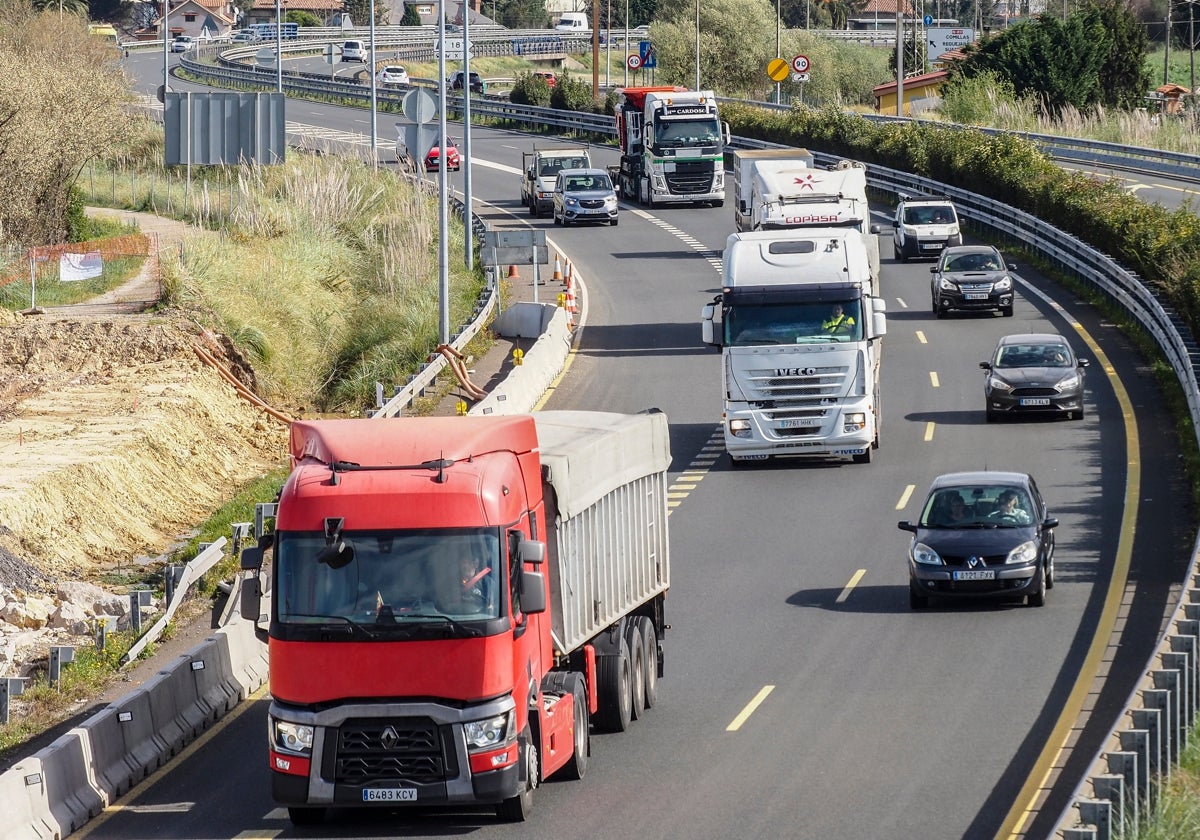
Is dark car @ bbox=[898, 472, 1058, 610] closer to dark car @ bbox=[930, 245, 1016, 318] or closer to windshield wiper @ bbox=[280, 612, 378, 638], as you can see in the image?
windshield wiper @ bbox=[280, 612, 378, 638]

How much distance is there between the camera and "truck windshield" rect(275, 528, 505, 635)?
13438mm

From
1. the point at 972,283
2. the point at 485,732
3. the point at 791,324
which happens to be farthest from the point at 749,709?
the point at 972,283

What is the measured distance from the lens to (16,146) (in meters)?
48.8

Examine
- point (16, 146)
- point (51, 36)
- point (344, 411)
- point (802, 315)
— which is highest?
point (51, 36)

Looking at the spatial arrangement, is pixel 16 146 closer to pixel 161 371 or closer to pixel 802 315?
pixel 161 371

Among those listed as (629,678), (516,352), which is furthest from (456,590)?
(516,352)

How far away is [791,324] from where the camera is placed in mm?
30422

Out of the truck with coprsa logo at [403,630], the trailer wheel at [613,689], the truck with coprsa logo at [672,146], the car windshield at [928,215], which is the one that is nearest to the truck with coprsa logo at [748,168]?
the car windshield at [928,215]

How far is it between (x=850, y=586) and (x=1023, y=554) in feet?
8.14

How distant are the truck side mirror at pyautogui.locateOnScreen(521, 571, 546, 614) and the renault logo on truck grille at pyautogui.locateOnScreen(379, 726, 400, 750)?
4.33ft

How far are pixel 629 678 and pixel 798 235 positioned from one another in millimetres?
15348

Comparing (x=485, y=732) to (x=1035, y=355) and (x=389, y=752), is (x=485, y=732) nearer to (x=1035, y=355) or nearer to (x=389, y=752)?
(x=389, y=752)

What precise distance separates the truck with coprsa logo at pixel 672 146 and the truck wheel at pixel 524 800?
48951 mm

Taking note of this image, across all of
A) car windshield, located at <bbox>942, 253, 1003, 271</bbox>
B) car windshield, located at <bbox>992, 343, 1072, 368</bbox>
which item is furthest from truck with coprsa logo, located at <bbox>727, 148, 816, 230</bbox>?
car windshield, located at <bbox>992, 343, 1072, 368</bbox>
